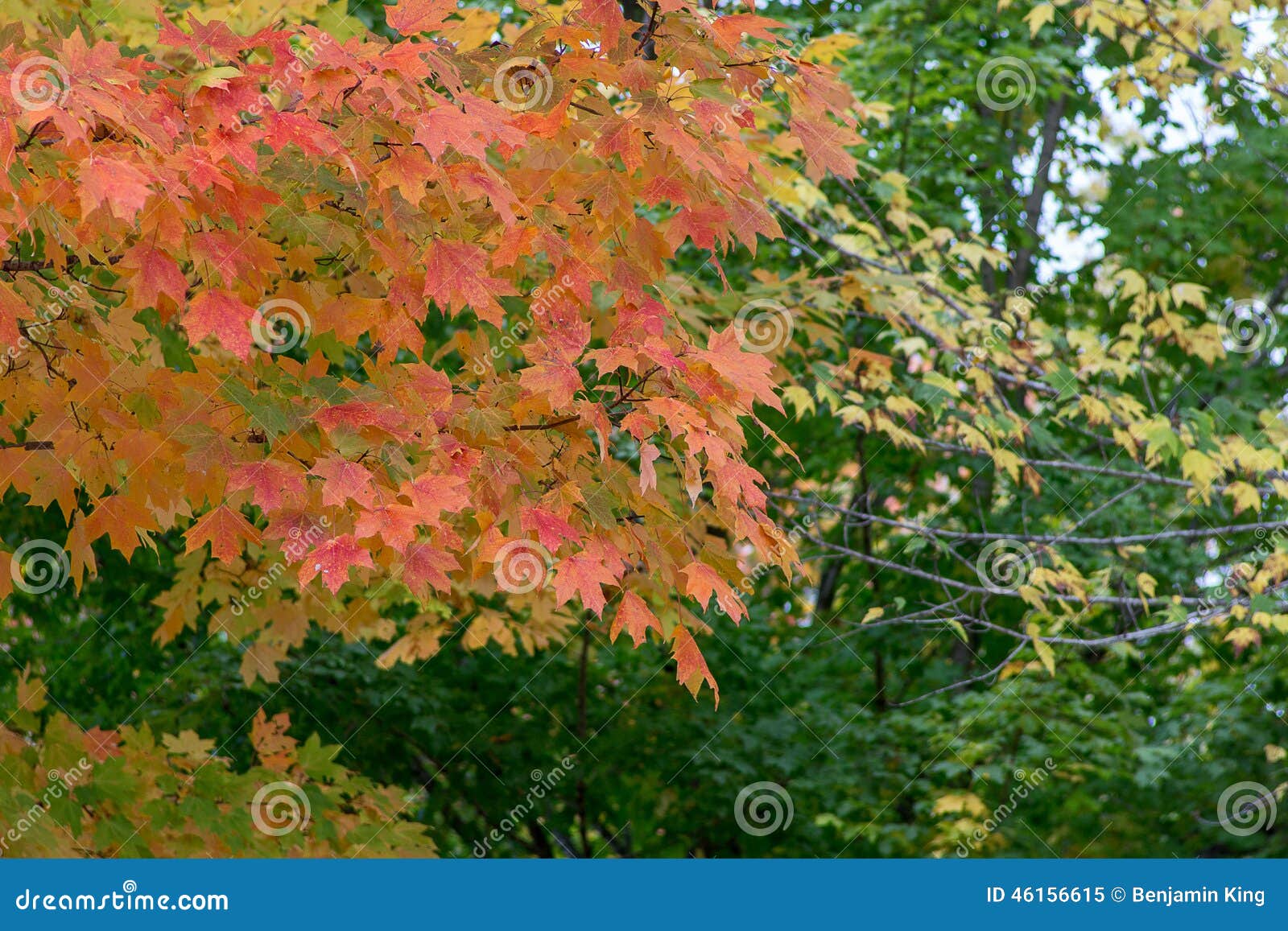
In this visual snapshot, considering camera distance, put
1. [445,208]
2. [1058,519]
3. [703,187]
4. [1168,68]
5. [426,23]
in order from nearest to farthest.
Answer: [426,23] → [445,208] → [703,187] → [1168,68] → [1058,519]

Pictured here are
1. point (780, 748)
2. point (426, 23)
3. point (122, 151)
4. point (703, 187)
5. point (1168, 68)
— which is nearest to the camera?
point (122, 151)

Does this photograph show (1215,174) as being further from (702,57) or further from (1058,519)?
(702,57)

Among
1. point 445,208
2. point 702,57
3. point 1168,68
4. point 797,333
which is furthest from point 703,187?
point 1168,68

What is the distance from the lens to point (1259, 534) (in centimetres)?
721

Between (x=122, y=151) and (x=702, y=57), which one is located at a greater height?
(x=702, y=57)

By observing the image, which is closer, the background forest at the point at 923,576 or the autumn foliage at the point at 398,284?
the autumn foliage at the point at 398,284

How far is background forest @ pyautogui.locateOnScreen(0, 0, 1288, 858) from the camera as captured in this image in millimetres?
6281

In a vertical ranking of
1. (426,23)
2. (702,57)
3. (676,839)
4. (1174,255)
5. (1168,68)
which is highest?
(1168,68)

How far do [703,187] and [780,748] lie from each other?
5118 mm

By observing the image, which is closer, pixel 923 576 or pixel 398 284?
pixel 398 284

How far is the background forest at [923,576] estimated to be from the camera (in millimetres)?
6281

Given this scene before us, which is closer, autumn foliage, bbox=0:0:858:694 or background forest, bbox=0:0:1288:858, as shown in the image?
autumn foliage, bbox=0:0:858:694

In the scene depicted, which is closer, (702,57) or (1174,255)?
(702,57)

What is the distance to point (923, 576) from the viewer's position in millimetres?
6750
